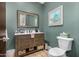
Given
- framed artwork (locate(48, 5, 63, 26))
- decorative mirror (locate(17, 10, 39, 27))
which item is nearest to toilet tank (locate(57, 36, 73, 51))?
framed artwork (locate(48, 5, 63, 26))

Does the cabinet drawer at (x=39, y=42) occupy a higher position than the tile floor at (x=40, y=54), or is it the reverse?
the cabinet drawer at (x=39, y=42)

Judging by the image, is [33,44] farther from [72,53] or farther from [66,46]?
[72,53]

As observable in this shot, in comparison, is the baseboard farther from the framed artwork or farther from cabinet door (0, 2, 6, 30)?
the framed artwork

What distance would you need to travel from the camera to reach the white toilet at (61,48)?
141cm

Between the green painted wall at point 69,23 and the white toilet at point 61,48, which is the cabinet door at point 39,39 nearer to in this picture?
the green painted wall at point 69,23

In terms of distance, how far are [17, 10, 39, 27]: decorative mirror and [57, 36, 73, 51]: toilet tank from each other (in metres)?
0.48

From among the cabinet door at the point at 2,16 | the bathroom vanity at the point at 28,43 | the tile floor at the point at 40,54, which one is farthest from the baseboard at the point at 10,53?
the cabinet door at the point at 2,16

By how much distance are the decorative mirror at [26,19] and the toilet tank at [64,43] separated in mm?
482

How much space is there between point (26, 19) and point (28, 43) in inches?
16.1

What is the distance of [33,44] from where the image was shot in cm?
152

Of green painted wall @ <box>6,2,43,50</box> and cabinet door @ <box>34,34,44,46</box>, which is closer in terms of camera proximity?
green painted wall @ <box>6,2,43,50</box>

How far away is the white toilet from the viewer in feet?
4.62

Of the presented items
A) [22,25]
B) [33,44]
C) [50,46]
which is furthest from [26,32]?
[50,46]

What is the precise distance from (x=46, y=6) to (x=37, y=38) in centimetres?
57
